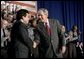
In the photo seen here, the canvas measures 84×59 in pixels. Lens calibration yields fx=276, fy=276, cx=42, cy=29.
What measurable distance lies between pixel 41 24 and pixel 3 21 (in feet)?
2.70

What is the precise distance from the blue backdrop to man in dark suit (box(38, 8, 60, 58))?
342 centimetres

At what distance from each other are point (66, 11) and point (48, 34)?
4.47 meters

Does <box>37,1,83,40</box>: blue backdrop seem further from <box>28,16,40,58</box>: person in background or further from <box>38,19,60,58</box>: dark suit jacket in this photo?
<box>38,19,60,58</box>: dark suit jacket

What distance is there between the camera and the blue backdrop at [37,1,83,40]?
8.27 meters

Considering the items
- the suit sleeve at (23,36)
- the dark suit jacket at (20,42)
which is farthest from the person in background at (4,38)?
the suit sleeve at (23,36)

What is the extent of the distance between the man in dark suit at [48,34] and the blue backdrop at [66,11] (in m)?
3.42

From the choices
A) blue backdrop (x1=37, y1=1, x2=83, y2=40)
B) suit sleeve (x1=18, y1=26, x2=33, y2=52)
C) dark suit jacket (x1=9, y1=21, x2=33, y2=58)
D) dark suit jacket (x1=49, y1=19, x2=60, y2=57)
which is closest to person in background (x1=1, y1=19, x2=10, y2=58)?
dark suit jacket (x1=9, y1=21, x2=33, y2=58)

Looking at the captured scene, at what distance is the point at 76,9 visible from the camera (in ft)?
29.9

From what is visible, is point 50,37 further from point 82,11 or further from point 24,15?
point 82,11

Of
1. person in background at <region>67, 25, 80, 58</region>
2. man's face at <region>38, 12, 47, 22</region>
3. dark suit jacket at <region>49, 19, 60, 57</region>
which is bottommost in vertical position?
person in background at <region>67, 25, 80, 58</region>

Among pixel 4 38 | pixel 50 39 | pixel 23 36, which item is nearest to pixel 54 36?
pixel 50 39

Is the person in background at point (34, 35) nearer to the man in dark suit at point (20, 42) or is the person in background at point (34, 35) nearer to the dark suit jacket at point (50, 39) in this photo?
the dark suit jacket at point (50, 39)

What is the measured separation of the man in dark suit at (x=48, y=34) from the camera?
4535 mm

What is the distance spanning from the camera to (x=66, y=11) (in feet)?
29.3
